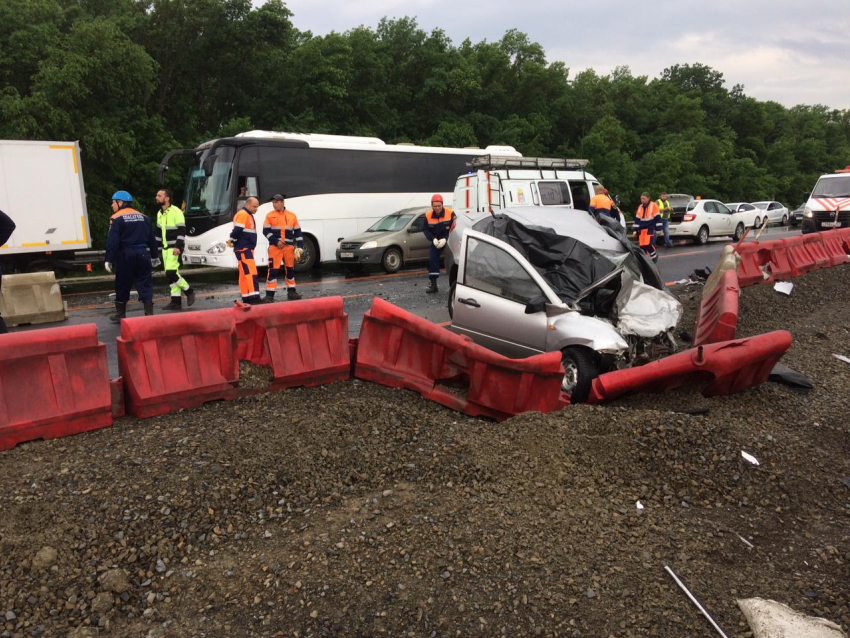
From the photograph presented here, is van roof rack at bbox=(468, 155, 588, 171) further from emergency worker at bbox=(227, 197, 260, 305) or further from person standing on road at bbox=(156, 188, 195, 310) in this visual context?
person standing on road at bbox=(156, 188, 195, 310)

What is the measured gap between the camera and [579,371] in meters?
6.28

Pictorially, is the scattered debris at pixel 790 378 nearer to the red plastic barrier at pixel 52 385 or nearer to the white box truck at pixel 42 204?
the red plastic barrier at pixel 52 385

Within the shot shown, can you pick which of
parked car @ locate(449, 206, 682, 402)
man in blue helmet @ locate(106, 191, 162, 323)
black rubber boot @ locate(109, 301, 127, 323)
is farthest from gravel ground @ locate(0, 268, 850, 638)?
black rubber boot @ locate(109, 301, 127, 323)

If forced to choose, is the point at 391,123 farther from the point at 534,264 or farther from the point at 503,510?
the point at 503,510

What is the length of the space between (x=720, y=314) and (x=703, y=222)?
59.1 feet

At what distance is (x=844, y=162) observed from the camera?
68.8 meters

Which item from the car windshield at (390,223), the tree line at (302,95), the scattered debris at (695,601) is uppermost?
the tree line at (302,95)

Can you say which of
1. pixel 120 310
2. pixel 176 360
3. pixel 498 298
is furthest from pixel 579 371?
pixel 120 310

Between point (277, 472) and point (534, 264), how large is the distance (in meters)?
3.94

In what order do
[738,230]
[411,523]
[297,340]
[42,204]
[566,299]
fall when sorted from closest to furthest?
[411,523]
[297,340]
[566,299]
[42,204]
[738,230]

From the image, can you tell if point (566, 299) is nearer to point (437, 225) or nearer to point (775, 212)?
point (437, 225)

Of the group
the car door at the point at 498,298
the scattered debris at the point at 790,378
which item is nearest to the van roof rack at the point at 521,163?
the car door at the point at 498,298

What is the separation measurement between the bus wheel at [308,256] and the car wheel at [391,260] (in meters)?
1.99

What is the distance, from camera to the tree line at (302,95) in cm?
1812
